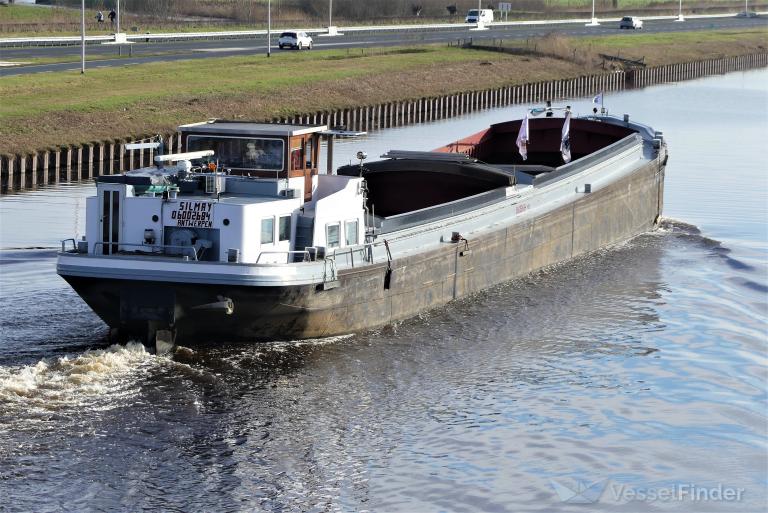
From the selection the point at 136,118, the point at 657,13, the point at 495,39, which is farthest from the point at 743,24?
the point at 136,118

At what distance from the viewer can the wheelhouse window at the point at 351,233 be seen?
1144 inches

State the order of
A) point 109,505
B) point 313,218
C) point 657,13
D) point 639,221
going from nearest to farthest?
point 109,505 < point 313,218 < point 639,221 < point 657,13

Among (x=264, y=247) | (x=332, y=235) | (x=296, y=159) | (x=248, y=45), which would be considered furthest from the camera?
(x=248, y=45)

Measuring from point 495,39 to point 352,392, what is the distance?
Answer: 85743 mm

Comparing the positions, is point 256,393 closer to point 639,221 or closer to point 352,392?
point 352,392

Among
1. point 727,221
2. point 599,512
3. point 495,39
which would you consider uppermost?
point 495,39

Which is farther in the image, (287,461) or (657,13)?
(657,13)

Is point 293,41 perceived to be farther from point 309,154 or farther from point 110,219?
point 110,219

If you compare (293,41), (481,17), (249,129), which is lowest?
(249,129)

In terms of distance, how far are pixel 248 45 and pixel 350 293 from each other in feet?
230

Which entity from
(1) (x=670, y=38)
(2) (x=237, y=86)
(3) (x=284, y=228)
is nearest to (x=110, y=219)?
(3) (x=284, y=228)

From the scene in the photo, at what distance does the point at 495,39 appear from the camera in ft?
356

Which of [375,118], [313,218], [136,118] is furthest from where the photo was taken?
[375,118]

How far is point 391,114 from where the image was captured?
7381 centimetres
